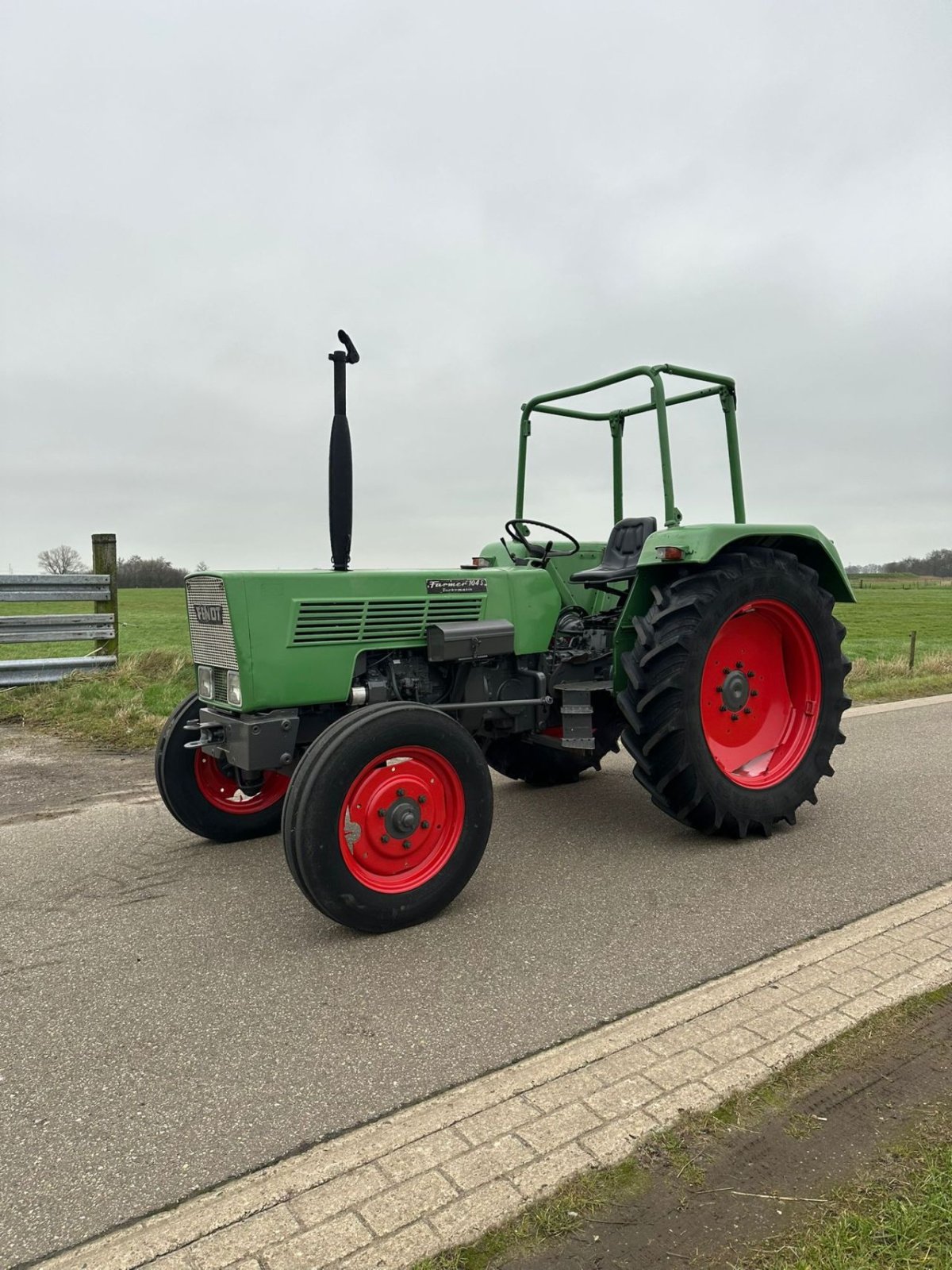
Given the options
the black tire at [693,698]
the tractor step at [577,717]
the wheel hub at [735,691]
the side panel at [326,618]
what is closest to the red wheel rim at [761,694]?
the wheel hub at [735,691]

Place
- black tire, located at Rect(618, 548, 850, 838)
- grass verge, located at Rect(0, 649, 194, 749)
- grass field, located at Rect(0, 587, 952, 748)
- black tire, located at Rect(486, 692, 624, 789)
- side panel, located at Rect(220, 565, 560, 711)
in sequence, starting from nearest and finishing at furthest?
1. side panel, located at Rect(220, 565, 560, 711)
2. black tire, located at Rect(618, 548, 850, 838)
3. black tire, located at Rect(486, 692, 624, 789)
4. grass verge, located at Rect(0, 649, 194, 749)
5. grass field, located at Rect(0, 587, 952, 748)

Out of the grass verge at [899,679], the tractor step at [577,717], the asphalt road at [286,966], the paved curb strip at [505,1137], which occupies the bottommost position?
the paved curb strip at [505,1137]

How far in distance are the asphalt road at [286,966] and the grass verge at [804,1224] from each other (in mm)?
483

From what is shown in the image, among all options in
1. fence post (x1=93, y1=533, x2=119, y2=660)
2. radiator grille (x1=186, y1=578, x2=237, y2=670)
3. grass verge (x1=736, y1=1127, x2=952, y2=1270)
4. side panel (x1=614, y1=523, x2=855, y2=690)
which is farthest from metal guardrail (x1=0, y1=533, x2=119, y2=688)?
grass verge (x1=736, y1=1127, x2=952, y2=1270)

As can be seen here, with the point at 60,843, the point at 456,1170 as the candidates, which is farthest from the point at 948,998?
the point at 60,843

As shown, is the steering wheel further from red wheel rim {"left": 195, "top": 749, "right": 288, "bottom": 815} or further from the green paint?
red wheel rim {"left": 195, "top": 749, "right": 288, "bottom": 815}

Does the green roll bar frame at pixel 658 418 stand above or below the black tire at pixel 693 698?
above

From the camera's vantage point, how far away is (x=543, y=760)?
5.14m

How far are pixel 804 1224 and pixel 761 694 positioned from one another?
9.98ft

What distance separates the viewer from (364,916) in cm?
305

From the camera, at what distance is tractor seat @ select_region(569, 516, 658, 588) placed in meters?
4.43

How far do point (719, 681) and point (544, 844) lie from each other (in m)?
1.19

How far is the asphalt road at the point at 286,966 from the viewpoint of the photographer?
6.66 feet

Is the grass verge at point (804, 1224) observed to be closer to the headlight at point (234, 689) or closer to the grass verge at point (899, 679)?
the headlight at point (234, 689)
